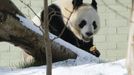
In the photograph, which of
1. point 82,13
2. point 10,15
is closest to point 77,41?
point 82,13

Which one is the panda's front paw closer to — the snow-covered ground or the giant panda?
the giant panda

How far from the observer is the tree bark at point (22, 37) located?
4324 millimetres

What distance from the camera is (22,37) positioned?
175 inches

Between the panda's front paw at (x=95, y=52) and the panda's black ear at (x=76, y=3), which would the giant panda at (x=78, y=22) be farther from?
the panda's front paw at (x=95, y=52)

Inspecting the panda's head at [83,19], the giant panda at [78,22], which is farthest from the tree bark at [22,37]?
the panda's head at [83,19]

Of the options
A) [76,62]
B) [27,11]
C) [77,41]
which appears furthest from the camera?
[27,11]

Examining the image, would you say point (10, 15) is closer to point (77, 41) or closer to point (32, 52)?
point (32, 52)

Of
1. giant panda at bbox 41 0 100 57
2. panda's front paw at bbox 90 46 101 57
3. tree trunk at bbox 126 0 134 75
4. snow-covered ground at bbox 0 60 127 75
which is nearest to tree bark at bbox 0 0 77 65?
snow-covered ground at bbox 0 60 127 75

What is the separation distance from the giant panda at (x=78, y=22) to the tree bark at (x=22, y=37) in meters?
2.29

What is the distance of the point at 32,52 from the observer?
15.5 feet

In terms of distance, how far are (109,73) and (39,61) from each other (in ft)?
4.19

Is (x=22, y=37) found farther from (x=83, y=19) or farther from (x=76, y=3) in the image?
(x=83, y=19)

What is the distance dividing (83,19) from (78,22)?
0.11m

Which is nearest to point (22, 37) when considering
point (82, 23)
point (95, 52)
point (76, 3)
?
point (95, 52)
